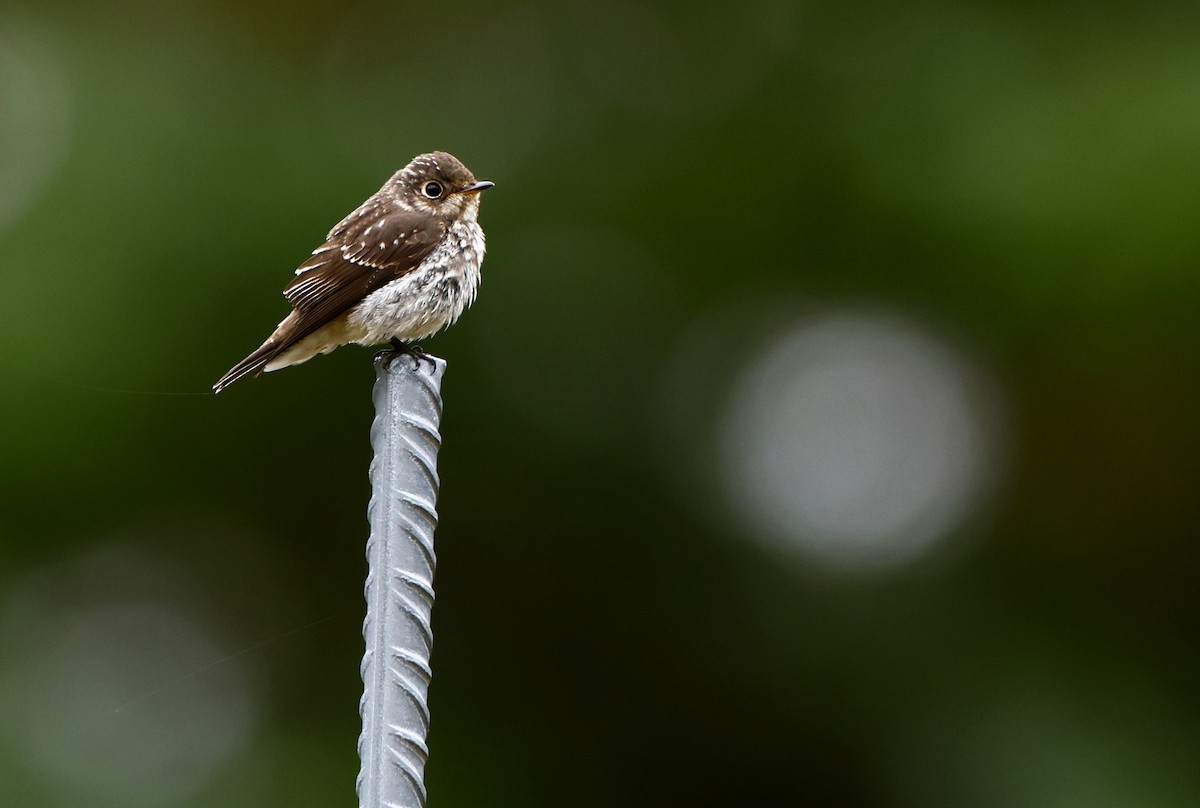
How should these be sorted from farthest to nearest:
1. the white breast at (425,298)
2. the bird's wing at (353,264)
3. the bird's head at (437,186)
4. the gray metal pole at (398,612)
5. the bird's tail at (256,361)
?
the bird's head at (437,186), the white breast at (425,298), the bird's wing at (353,264), the bird's tail at (256,361), the gray metal pole at (398,612)

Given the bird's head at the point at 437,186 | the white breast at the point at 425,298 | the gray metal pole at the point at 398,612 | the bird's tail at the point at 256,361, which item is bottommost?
the gray metal pole at the point at 398,612

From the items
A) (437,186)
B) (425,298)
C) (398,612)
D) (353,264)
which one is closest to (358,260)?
(353,264)

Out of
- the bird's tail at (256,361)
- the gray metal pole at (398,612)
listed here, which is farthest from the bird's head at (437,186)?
the gray metal pole at (398,612)

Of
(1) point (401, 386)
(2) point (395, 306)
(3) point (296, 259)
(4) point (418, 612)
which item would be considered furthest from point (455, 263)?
(4) point (418, 612)

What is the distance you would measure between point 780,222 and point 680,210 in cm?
38

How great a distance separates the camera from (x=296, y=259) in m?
4.87

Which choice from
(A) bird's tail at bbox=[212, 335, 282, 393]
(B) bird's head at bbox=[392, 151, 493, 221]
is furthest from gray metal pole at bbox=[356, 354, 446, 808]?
(B) bird's head at bbox=[392, 151, 493, 221]

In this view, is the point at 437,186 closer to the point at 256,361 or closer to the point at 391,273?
the point at 391,273

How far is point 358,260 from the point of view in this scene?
3.80 m

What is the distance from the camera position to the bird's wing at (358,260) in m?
3.67

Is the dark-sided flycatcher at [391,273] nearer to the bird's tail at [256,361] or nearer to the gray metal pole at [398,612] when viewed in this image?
the bird's tail at [256,361]

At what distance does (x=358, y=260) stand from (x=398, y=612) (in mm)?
1811

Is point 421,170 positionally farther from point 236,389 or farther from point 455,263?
point 236,389

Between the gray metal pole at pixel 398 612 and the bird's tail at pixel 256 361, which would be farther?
the bird's tail at pixel 256 361
